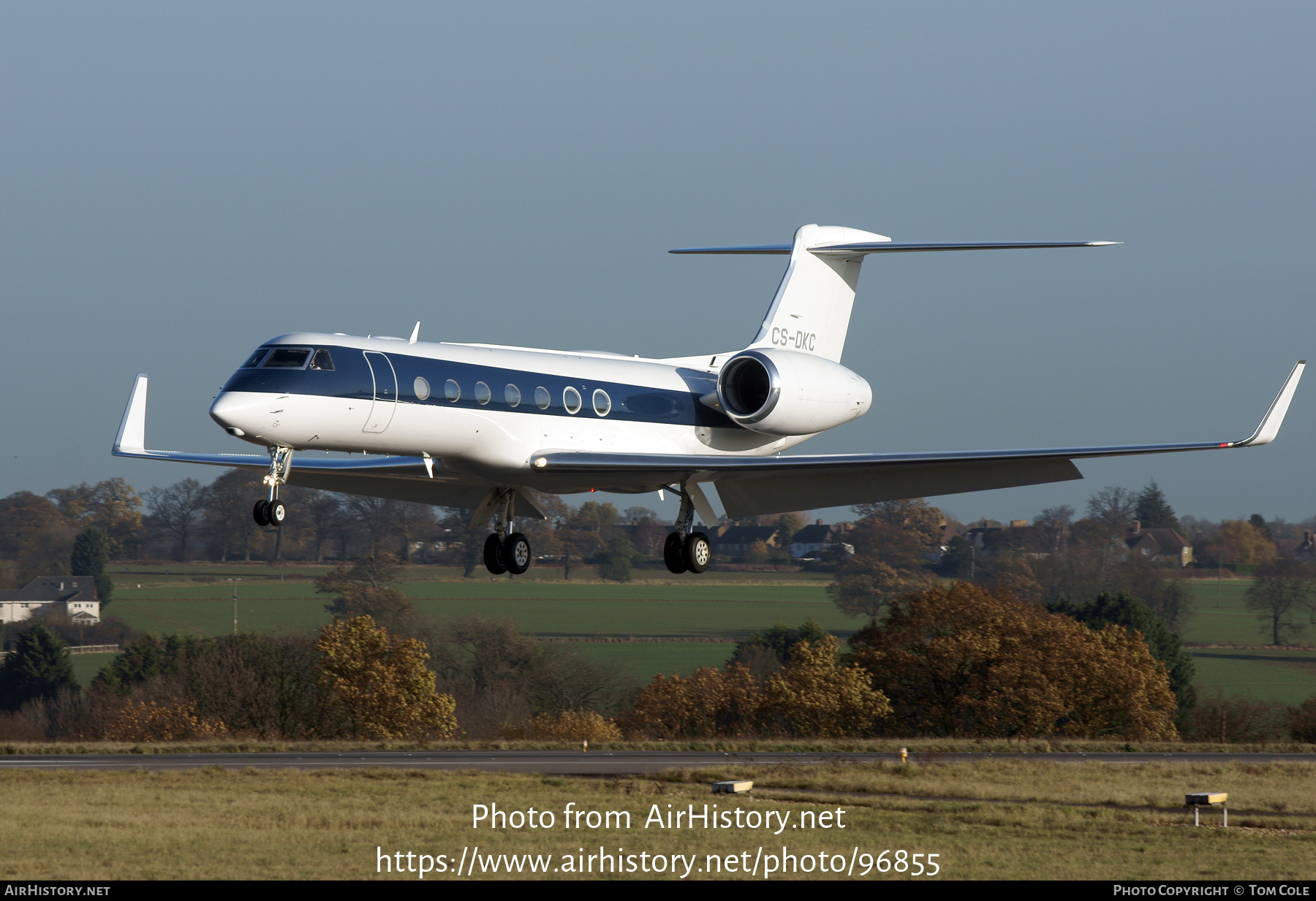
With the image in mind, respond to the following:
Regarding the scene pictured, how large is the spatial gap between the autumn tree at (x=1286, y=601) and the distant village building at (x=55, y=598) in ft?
297

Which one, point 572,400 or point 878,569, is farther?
point 878,569

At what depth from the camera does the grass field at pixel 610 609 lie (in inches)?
3777

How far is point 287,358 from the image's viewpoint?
64.0 ft

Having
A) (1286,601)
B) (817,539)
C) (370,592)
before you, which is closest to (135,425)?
(370,592)

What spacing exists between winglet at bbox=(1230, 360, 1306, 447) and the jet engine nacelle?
755 centimetres

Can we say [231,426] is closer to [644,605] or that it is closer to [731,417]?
[731,417]

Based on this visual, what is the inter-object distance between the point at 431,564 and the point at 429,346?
299ft

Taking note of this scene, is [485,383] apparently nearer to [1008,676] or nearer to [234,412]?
[234,412]

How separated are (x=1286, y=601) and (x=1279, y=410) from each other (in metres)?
93.6

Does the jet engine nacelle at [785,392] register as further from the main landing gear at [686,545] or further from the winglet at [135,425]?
the winglet at [135,425]

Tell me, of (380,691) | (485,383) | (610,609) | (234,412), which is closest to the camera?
(234,412)

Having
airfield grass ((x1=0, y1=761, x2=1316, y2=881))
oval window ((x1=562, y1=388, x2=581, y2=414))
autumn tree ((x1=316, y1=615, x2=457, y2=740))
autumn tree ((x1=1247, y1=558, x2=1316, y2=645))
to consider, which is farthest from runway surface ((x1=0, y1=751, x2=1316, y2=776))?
autumn tree ((x1=1247, y1=558, x2=1316, y2=645))

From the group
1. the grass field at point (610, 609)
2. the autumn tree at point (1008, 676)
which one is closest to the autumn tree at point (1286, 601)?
the grass field at point (610, 609)
